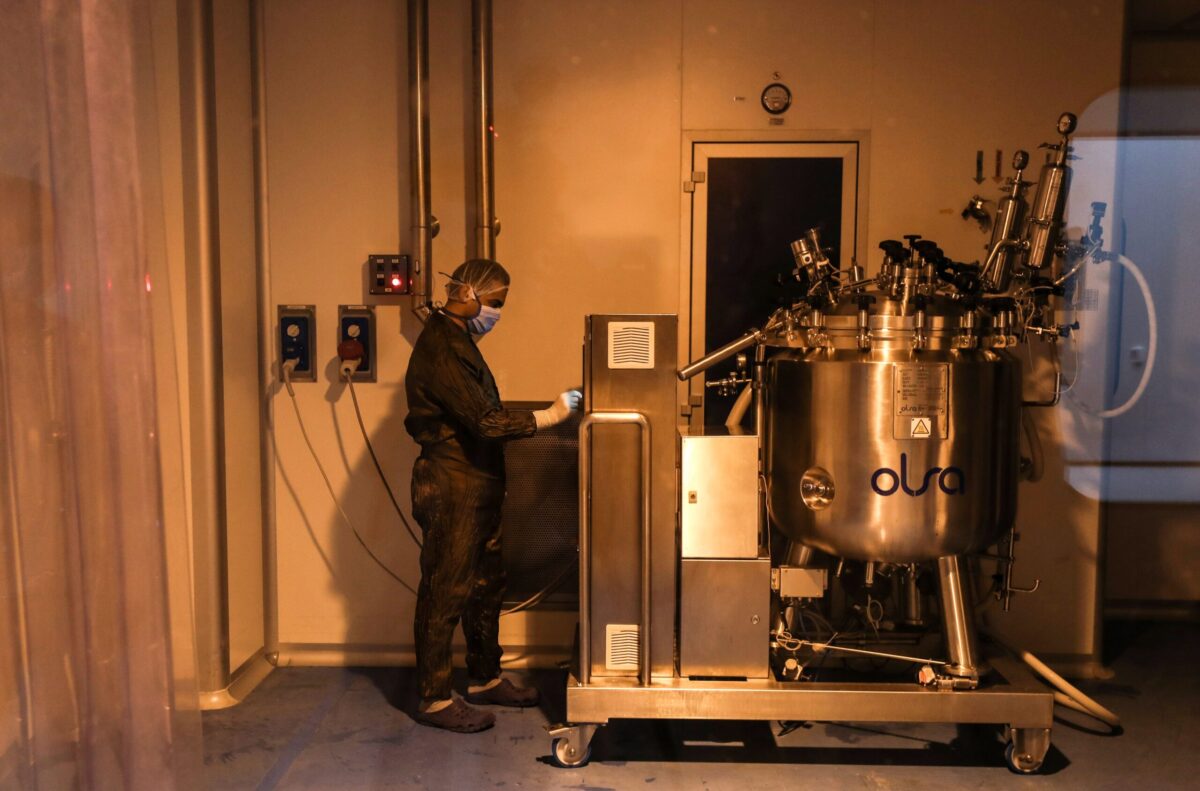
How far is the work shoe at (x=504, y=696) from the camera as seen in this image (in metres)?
3.01

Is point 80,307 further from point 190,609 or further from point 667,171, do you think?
point 667,171

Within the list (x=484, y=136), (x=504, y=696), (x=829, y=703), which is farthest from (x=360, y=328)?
(x=829, y=703)

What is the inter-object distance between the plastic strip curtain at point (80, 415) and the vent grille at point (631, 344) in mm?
1131

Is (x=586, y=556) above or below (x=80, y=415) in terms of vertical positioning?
below

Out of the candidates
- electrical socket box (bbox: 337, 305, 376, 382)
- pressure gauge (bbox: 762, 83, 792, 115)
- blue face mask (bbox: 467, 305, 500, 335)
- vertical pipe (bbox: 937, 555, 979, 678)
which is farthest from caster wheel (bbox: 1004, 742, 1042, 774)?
electrical socket box (bbox: 337, 305, 376, 382)

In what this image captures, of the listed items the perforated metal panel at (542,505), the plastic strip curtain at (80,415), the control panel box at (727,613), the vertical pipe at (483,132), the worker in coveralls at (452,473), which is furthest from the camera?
the perforated metal panel at (542,505)

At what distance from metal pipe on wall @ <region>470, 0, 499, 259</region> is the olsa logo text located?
140 centimetres

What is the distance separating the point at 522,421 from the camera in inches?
106

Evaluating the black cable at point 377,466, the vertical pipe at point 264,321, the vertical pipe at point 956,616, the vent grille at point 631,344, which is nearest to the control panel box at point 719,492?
the vent grille at point 631,344

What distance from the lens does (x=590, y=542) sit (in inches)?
104

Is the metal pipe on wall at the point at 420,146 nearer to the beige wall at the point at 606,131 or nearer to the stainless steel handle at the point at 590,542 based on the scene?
the beige wall at the point at 606,131

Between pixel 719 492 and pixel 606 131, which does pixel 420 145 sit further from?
pixel 719 492

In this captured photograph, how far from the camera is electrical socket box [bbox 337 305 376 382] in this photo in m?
3.25

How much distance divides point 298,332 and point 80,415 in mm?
1489
